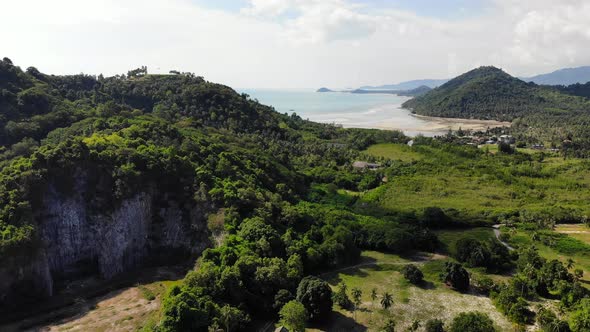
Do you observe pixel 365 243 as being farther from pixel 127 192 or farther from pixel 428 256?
pixel 127 192

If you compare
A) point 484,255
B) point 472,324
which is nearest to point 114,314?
point 472,324

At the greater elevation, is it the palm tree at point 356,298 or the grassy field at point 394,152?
the grassy field at point 394,152

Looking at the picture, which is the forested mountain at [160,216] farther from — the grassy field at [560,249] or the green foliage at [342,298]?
the grassy field at [560,249]

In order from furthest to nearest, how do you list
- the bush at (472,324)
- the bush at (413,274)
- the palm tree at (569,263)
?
1. the palm tree at (569,263)
2. the bush at (413,274)
3. the bush at (472,324)

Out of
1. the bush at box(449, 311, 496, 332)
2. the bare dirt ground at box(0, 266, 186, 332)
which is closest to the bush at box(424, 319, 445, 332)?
the bush at box(449, 311, 496, 332)

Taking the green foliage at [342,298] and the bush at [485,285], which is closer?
the green foliage at [342,298]

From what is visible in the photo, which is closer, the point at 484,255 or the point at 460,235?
the point at 484,255

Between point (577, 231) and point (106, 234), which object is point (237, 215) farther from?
point (577, 231)

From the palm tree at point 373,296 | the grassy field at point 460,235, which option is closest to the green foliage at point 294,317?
the palm tree at point 373,296
